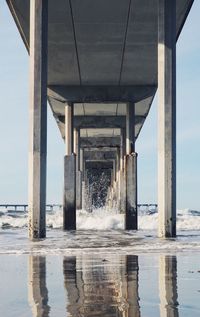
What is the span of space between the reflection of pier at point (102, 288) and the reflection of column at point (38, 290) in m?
0.20

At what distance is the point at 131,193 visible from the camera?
25.1m

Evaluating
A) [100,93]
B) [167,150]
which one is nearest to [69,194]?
[100,93]

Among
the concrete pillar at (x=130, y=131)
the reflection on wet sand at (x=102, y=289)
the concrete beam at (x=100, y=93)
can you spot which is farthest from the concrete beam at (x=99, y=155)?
the reflection on wet sand at (x=102, y=289)

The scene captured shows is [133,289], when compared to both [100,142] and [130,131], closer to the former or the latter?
[130,131]

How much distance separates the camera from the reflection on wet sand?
362 cm

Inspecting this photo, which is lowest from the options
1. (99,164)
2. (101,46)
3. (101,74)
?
(99,164)

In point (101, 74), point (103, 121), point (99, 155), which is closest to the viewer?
point (101, 74)

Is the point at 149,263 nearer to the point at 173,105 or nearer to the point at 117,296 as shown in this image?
A: the point at 117,296

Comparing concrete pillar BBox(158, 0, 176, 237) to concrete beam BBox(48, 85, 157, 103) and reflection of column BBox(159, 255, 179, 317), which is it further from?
concrete beam BBox(48, 85, 157, 103)

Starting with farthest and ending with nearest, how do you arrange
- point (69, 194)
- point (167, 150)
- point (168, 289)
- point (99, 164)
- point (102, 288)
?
point (99, 164) < point (69, 194) < point (167, 150) < point (102, 288) < point (168, 289)

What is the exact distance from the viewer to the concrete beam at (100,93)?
28663mm

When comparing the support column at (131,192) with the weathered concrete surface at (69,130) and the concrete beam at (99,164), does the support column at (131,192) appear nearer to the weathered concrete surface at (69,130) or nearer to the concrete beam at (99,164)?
the weathered concrete surface at (69,130)

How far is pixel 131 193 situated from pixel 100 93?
6.83m

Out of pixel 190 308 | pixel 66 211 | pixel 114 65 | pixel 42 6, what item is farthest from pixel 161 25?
pixel 190 308
